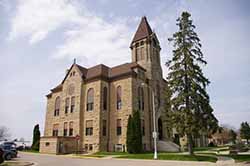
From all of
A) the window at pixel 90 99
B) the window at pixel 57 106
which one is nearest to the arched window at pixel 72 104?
the window at pixel 90 99

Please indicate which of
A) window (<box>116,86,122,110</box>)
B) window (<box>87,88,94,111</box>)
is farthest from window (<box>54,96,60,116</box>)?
window (<box>116,86,122,110</box>)

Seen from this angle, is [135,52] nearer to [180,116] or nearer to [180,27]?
[180,27]

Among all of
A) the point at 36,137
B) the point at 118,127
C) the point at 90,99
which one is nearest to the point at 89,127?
the point at 90,99

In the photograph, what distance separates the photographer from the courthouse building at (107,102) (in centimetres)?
3872

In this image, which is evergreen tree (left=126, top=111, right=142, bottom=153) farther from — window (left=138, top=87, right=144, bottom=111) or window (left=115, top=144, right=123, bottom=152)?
window (left=138, top=87, right=144, bottom=111)

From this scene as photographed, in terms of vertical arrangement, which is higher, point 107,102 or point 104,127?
point 107,102

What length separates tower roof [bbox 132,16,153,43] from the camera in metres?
46.4

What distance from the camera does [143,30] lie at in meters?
47.5

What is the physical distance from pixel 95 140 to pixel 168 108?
16073mm

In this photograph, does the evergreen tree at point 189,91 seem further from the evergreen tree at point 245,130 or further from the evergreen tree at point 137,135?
the evergreen tree at point 245,130

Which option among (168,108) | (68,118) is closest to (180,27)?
(168,108)

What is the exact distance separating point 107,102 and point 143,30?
16.8m

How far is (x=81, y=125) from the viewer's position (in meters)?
41.2

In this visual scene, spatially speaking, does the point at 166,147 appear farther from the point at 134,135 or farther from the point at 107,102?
the point at 107,102
